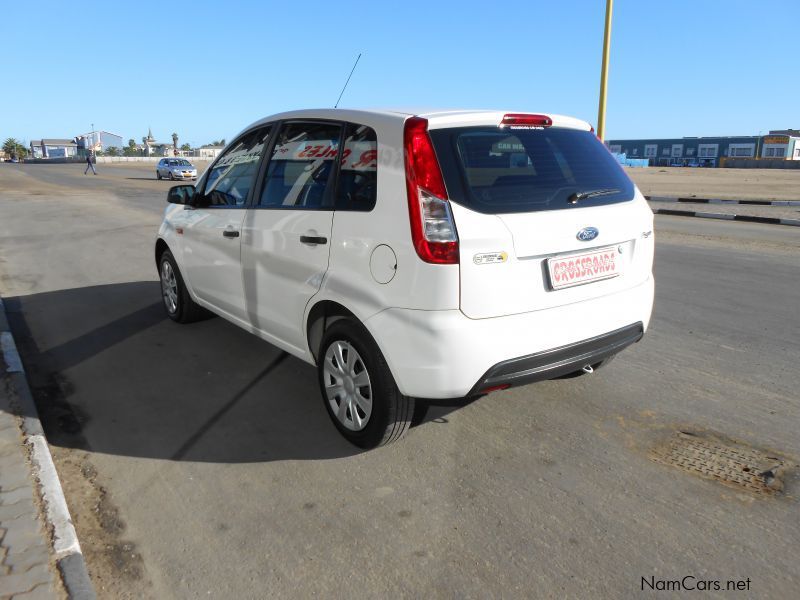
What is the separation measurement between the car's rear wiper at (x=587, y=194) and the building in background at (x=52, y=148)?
539ft

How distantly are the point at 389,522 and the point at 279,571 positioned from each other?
54cm

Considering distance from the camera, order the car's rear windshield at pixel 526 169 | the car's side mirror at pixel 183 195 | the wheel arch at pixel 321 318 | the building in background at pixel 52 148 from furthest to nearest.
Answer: the building in background at pixel 52 148 < the car's side mirror at pixel 183 195 < the wheel arch at pixel 321 318 < the car's rear windshield at pixel 526 169

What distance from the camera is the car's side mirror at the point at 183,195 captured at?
4.99 metres

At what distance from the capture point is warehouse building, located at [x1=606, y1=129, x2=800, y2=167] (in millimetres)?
95688

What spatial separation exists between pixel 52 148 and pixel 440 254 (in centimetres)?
18388

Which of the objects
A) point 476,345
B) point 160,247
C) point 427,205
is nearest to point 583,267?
point 476,345

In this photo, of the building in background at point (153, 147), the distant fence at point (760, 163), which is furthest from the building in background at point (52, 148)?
the distant fence at point (760, 163)

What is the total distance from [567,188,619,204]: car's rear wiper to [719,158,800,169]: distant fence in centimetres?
8549

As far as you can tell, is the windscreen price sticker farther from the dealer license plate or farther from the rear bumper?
the dealer license plate

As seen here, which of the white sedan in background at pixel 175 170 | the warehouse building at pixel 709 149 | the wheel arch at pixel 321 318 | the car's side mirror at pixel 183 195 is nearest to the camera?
the wheel arch at pixel 321 318

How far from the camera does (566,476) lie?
311 centimetres

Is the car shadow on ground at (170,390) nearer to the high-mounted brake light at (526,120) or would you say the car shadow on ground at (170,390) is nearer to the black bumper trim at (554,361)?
the black bumper trim at (554,361)

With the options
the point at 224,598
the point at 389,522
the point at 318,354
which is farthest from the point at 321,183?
the point at 224,598

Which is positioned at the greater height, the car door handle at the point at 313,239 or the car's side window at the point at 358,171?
the car's side window at the point at 358,171
